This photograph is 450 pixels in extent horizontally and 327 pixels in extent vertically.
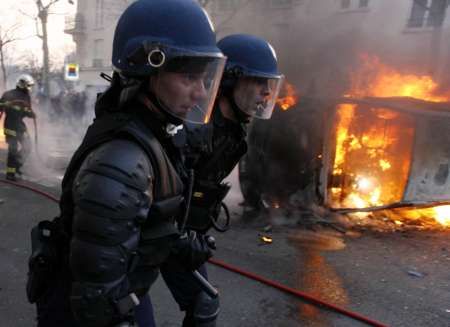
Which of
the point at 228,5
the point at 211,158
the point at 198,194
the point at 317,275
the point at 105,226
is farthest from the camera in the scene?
the point at 228,5

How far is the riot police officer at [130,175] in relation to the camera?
1.25 metres

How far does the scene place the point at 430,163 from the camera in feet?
17.6

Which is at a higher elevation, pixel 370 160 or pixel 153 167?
pixel 153 167

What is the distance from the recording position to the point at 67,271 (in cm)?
155

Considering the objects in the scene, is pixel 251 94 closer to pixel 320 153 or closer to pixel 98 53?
pixel 320 153

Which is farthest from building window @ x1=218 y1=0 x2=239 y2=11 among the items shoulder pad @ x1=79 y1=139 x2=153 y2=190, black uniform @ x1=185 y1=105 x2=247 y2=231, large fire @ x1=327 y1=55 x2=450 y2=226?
shoulder pad @ x1=79 y1=139 x2=153 y2=190

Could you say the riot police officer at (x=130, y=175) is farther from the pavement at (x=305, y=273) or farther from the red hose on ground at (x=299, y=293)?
the red hose on ground at (x=299, y=293)

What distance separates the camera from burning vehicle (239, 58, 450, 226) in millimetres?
5344

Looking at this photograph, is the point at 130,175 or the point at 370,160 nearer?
the point at 130,175

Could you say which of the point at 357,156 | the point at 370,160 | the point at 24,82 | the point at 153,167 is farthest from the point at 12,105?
the point at 153,167

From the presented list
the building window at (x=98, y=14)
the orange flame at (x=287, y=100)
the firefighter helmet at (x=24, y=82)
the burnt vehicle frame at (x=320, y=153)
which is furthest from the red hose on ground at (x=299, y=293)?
the building window at (x=98, y=14)

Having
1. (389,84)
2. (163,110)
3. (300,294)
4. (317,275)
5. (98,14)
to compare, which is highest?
(98,14)

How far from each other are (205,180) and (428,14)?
1256 cm

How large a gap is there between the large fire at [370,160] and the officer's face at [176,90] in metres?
4.41
